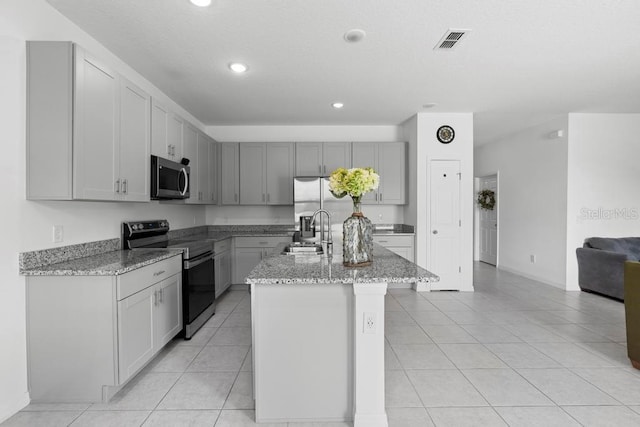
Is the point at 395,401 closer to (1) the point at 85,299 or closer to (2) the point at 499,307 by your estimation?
(1) the point at 85,299

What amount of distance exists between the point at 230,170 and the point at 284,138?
3.44ft

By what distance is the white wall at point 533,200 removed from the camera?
507 centimetres

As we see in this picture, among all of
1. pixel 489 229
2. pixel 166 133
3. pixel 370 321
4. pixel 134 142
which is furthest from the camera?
pixel 489 229

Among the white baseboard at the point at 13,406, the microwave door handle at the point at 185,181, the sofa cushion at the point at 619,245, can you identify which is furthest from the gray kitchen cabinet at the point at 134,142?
the sofa cushion at the point at 619,245

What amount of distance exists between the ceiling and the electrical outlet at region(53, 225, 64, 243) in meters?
1.56

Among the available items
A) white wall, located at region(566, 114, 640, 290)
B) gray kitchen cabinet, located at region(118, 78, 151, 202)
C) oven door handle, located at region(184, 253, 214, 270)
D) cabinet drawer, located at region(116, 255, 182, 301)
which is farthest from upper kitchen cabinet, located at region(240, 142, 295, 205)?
white wall, located at region(566, 114, 640, 290)

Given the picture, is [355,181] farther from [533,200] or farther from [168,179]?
[533,200]

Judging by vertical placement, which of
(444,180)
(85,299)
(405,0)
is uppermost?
(405,0)

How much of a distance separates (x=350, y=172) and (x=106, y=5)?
2.04 metres

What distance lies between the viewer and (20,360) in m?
2.04

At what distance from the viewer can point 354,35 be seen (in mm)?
2617

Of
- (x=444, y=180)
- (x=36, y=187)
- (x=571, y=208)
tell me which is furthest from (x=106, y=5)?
(x=571, y=208)

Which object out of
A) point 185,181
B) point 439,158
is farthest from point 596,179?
point 185,181

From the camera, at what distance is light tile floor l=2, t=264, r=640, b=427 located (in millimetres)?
1986
